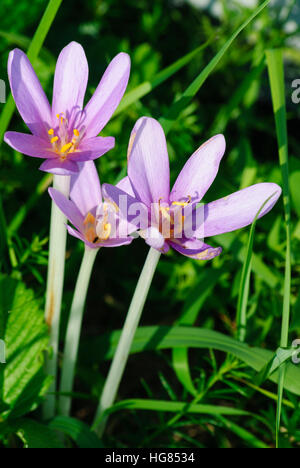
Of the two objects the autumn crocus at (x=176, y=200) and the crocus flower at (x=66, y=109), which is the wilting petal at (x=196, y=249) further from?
the crocus flower at (x=66, y=109)

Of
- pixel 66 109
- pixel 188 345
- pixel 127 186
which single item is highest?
pixel 66 109

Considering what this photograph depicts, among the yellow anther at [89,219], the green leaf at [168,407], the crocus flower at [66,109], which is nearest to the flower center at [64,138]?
the crocus flower at [66,109]

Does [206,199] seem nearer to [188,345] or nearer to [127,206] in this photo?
[188,345]

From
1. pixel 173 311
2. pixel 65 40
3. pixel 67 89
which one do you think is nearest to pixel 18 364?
pixel 67 89

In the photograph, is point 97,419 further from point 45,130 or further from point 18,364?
point 45,130

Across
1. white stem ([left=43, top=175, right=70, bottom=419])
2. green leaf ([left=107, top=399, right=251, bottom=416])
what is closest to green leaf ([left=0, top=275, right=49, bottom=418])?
white stem ([left=43, top=175, right=70, bottom=419])

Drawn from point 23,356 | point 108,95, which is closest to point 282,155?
point 108,95
